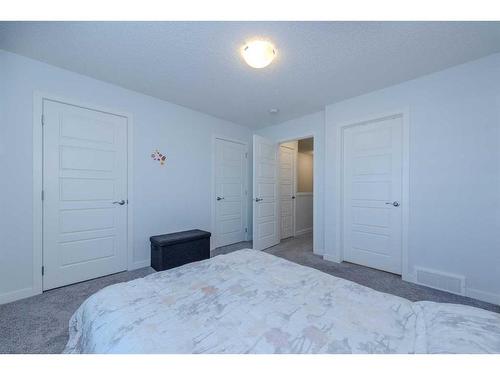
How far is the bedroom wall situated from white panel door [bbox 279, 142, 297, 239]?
A: 2.88ft

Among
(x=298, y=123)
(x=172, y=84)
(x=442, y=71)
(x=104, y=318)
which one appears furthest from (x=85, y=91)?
(x=442, y=71)

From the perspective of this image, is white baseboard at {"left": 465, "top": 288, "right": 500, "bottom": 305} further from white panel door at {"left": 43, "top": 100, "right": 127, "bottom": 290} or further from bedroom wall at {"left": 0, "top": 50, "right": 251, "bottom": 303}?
white panel door at {"left": 43, "top": 100, "right": 127, "bottom": 290}

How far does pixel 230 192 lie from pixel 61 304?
2600 millimetres

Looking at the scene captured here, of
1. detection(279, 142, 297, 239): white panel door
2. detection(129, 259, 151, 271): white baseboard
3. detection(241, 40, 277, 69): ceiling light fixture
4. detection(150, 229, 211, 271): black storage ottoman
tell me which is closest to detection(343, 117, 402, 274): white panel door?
detection(279, 142, 297, 239): white panel door

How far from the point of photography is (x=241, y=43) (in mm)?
1797

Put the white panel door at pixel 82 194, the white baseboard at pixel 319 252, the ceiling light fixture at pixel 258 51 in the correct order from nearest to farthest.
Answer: the ceiling light fixture at pixel 258 51 → the white panel door at pixel 82 194 → the white baseboard at pixel 319 252

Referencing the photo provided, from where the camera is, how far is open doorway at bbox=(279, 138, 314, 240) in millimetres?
4516

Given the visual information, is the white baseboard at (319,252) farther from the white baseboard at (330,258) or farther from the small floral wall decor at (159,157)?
the small floral wall decor at (159,157)

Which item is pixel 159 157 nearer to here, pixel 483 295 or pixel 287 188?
pixel 287 188

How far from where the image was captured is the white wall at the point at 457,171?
1.97 m

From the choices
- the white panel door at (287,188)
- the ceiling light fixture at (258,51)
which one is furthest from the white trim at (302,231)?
the ceiling light fixture at (258,51)

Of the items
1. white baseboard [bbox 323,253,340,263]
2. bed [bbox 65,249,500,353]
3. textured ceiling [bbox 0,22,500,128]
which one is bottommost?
white baseboard [bbox 323,253,340,263]

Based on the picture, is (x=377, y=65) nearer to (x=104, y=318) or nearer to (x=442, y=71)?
(x=442, y=71)

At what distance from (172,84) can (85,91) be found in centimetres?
94
